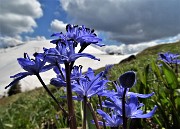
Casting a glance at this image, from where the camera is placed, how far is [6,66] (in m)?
27.6

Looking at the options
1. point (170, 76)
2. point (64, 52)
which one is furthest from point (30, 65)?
point (170, 76)

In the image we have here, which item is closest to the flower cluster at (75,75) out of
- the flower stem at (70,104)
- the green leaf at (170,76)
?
the flower stem at (70,104)

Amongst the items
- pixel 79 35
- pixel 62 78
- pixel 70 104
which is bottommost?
pixel 70 104

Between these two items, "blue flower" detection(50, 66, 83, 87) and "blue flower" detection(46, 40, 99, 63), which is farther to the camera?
"blue flower" detection(50, 66, 83, 87)

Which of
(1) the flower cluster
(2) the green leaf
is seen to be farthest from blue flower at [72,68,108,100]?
(2) the green leaf

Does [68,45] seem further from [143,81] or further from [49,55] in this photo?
[143,81]

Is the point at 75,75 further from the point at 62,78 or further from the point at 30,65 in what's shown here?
the point at 30,65

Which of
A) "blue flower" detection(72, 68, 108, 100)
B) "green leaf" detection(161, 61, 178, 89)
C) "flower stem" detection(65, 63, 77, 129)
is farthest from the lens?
"green leaf" detection(161, 61, 178, 89)

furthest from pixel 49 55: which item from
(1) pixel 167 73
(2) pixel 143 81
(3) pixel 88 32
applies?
(2) pixel 143 81

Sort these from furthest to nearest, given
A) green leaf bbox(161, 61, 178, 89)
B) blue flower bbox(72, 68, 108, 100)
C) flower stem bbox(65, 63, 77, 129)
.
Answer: green leaf bbox(161, 61, 178, 89)
blue flower bbox(72, 68, 108, 100)
flower stem bbox(65, 63, 77, 129)

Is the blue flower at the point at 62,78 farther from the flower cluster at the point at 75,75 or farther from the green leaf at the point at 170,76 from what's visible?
the green leaf at the point at 170,76

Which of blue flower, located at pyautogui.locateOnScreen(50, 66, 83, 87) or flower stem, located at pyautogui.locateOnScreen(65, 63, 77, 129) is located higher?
blue flower, located at pyautogui.locateOnScreen(50, 66, 83, 87)

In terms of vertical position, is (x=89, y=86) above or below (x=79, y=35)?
below

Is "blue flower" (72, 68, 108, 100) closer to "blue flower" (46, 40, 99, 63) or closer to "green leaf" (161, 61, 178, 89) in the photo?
"blue flower" (46, 40, 99, 63)
